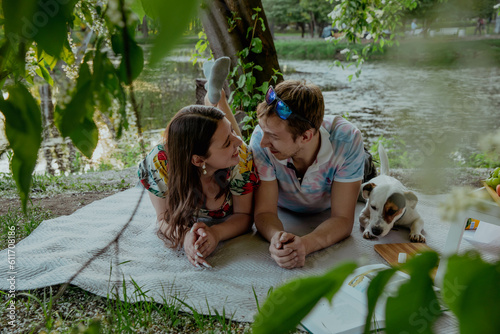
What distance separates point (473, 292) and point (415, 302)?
0.02m

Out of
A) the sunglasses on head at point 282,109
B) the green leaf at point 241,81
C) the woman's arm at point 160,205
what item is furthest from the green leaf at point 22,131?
the green leaf at point 241,81

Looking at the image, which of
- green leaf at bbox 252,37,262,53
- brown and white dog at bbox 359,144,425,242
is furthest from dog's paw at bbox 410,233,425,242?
green leaf at bbox 252,37,262,53

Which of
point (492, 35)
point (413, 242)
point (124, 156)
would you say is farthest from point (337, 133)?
point (124, 156)

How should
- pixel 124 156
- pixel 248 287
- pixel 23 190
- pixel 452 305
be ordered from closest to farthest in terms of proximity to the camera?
pixel 452 305
pixel 23 190
pixel 248 287
pixel 124 156

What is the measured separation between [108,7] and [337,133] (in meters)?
1.62

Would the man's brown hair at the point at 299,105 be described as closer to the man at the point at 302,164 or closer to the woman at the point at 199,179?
the man at the point at 302,164

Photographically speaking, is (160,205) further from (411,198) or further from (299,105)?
(411,198)

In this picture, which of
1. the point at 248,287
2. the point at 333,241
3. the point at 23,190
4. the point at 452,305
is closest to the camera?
the point at 452,305

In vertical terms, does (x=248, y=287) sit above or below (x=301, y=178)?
below

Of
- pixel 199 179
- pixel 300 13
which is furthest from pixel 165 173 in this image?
pixel 300 13

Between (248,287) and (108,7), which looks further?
(248,287)

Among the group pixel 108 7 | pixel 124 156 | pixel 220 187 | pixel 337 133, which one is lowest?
pixel 124 156

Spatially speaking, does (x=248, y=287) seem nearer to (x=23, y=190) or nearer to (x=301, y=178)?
(x=301, y=178)

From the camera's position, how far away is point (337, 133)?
182 centimetres
